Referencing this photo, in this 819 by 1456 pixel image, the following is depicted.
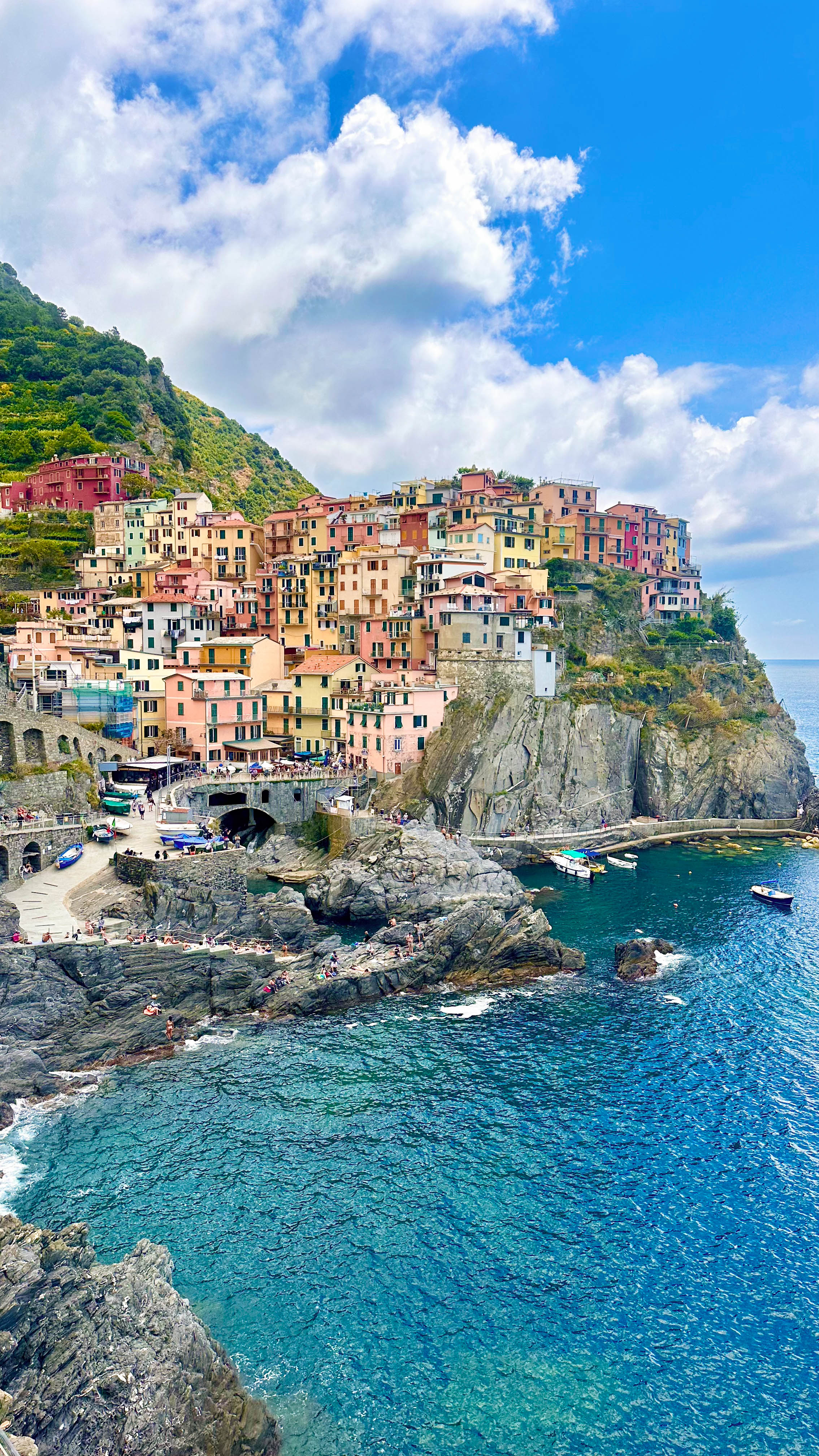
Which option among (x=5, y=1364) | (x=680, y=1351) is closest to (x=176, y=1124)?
(x=5, y=1364)

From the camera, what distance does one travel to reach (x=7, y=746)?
5978 centimetres

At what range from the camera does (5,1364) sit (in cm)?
2153

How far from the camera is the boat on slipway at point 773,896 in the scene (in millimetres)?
65625

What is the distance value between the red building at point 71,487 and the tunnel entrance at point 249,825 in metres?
54.6

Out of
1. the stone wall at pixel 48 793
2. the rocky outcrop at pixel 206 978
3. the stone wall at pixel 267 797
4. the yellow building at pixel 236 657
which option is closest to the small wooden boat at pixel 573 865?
the rocky outcrop at pixel 206 978

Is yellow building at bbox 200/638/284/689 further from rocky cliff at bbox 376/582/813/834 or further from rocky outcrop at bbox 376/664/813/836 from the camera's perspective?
rocky outcrop at bbox 376/664/813/836

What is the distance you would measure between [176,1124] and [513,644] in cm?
5665

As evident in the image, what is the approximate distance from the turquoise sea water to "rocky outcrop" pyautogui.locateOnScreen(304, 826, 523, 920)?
9268 millimetres

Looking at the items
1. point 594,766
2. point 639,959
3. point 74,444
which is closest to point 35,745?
point 639,959

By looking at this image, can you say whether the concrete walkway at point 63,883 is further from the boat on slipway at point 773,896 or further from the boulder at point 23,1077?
the boat on slipway at point 773,896

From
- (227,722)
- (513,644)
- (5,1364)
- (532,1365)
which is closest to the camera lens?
(5,1364)

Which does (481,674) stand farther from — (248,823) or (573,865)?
(248,823)

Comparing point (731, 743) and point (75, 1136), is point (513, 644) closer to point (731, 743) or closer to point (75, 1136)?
point (731, 743)

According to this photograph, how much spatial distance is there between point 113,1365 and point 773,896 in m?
56.1
